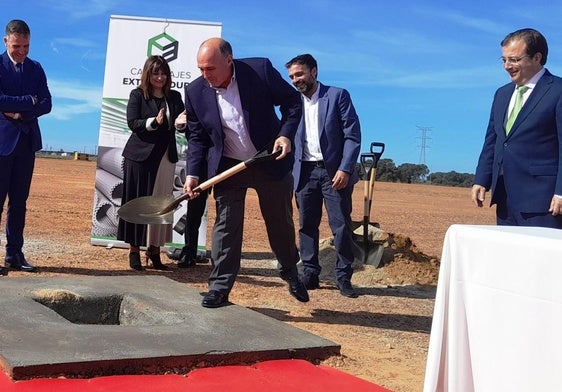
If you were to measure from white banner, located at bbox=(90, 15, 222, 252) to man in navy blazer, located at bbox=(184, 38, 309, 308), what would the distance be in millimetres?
3122

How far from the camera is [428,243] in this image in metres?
14.5

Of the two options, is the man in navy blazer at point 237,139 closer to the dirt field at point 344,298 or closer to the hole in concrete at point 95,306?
the hole in concrete at point 95,306

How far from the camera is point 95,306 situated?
5.19 m

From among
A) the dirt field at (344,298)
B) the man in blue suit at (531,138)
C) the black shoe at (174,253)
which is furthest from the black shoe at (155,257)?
the man in blue suit at (531,138)

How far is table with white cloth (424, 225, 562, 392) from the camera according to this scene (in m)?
2.67

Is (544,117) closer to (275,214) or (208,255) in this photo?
(275,214)

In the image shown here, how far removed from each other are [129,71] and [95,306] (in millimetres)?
4354

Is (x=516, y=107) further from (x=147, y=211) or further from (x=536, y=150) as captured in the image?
(x=147, y=211)

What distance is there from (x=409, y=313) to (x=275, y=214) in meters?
1.87

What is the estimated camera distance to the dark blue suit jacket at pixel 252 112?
5.41 m

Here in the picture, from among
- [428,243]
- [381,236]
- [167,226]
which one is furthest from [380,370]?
[428,243]

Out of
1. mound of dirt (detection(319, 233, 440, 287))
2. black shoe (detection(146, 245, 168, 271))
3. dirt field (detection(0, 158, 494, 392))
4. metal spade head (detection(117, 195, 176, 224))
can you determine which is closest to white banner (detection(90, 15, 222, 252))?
dirt field (detection(0, 158, 494, 392))

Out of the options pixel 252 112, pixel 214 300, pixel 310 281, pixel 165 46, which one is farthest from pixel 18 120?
pixel 310 281

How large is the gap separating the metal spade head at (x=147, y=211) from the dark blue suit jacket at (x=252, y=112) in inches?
20.1
